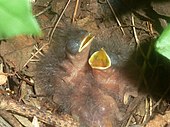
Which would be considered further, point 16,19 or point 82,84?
point 82,84

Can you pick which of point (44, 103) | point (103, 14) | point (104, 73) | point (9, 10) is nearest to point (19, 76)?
point (44, 103)

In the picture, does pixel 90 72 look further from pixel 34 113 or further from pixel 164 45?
pixel 164 45

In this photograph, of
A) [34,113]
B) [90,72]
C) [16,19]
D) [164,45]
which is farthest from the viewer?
[90,72]

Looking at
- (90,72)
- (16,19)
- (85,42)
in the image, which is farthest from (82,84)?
(16,19)

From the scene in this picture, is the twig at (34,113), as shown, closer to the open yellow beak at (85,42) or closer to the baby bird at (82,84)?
the baby bird at (82,84)

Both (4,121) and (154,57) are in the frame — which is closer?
(4,121)

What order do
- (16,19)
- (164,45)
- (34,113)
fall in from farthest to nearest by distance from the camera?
(34,113)
(164,45)
(16,19)

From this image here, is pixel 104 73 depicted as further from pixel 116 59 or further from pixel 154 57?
pixel 154 57
